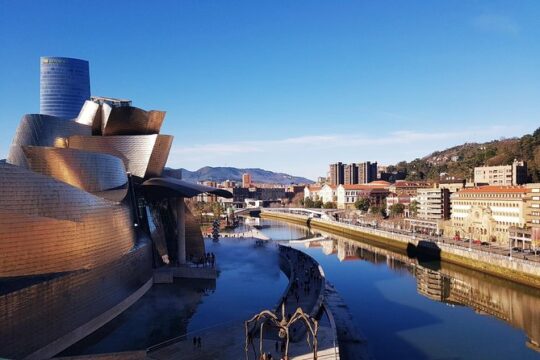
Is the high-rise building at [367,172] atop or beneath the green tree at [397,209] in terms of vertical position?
atop

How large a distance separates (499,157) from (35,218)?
271 ft

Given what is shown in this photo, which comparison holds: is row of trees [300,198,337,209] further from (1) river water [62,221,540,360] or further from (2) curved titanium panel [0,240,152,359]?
(2) curved titanium panel [0,240,152,359]

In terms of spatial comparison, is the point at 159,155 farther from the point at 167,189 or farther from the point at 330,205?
the point at 330,205

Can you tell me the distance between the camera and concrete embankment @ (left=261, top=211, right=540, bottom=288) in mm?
32531

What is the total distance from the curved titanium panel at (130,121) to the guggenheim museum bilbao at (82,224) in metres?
0.07

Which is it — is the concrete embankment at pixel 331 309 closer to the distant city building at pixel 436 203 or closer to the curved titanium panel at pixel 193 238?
the curved titanium panel at pixel 193 238

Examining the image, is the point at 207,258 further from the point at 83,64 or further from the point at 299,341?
the point at 83,64

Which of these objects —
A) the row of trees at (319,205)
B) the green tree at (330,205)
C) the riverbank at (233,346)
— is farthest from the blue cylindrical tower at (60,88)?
the riverbank at (233,346)

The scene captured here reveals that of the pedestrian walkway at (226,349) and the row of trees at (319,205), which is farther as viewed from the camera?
the row of trees at (319,205)

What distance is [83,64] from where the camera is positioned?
10806cm

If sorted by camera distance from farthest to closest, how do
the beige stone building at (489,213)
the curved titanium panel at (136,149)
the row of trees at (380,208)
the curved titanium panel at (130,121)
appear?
the row of trees at (380,208) < the beige stone building at (489,213) < the curved titanium panel at (130,121) < the curved titanium panel at (136,149)

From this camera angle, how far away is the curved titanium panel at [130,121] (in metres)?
31.5

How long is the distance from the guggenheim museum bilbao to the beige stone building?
29.8 metres

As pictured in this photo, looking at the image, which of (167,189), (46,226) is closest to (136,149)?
(167,189)
